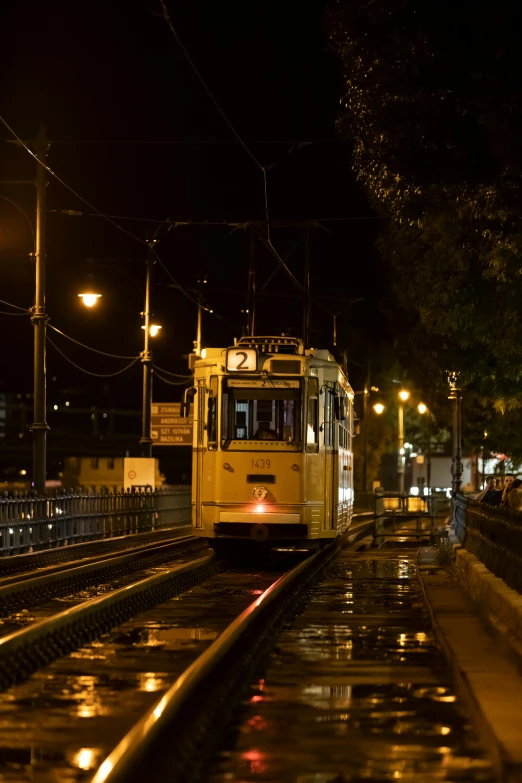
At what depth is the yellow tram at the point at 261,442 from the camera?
922 inches

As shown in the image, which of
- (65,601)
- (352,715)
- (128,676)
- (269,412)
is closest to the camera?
(352,715)

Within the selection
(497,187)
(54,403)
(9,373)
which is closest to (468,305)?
(497,187)

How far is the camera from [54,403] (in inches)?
4311

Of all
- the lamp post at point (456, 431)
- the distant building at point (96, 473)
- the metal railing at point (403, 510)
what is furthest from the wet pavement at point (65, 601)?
the distant building at point (96, 473)

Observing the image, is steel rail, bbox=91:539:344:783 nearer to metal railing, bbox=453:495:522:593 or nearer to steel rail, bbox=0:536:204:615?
metal railing, bbox=453:495:522:593

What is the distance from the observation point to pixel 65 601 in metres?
17.7

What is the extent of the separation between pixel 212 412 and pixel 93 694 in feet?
45.0

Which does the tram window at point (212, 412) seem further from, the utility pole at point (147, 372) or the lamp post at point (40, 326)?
the utility pole at point (147, 372)

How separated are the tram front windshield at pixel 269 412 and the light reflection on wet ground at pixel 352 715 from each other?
26.8 feet

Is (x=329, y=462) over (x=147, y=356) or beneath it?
beneath

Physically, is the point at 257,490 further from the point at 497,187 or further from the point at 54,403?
the point at 54,403

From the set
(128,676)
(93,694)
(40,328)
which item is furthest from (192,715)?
(40,328)

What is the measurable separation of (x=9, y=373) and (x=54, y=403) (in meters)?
44.1

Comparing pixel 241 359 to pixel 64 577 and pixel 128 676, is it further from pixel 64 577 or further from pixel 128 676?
pixel 128 676
